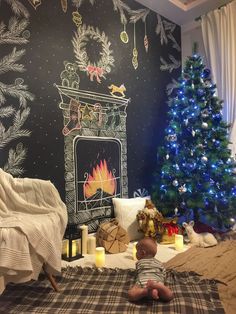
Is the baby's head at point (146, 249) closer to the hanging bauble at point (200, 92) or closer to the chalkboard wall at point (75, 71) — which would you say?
the chalkboard wall at point (75, 71)

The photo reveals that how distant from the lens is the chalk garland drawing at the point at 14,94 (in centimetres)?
246

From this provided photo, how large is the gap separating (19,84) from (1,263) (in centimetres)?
160

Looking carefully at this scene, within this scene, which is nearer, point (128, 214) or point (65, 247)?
point (65, 247)

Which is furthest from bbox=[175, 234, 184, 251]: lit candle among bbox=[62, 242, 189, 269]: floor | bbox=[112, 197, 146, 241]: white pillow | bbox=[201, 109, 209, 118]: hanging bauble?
bbox=[201, 109, 209, 118]: hanging bauble

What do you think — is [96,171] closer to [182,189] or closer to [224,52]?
[182,189]

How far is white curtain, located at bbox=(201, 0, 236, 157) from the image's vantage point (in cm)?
360

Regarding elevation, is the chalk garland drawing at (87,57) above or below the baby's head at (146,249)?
above

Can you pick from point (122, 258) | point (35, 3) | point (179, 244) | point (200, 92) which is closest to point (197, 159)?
point (200, 92)

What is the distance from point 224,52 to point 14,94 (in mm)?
2648

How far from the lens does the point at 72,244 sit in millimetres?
2498

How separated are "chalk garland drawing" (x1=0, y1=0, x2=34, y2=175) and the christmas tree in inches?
63.4

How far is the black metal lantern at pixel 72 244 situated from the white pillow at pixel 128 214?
1.94 ft

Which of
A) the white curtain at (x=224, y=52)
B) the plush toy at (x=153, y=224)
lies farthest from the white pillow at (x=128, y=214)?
the white curtain at (x=224, y=52)

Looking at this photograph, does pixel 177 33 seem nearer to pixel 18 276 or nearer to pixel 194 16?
pixel 194 16
